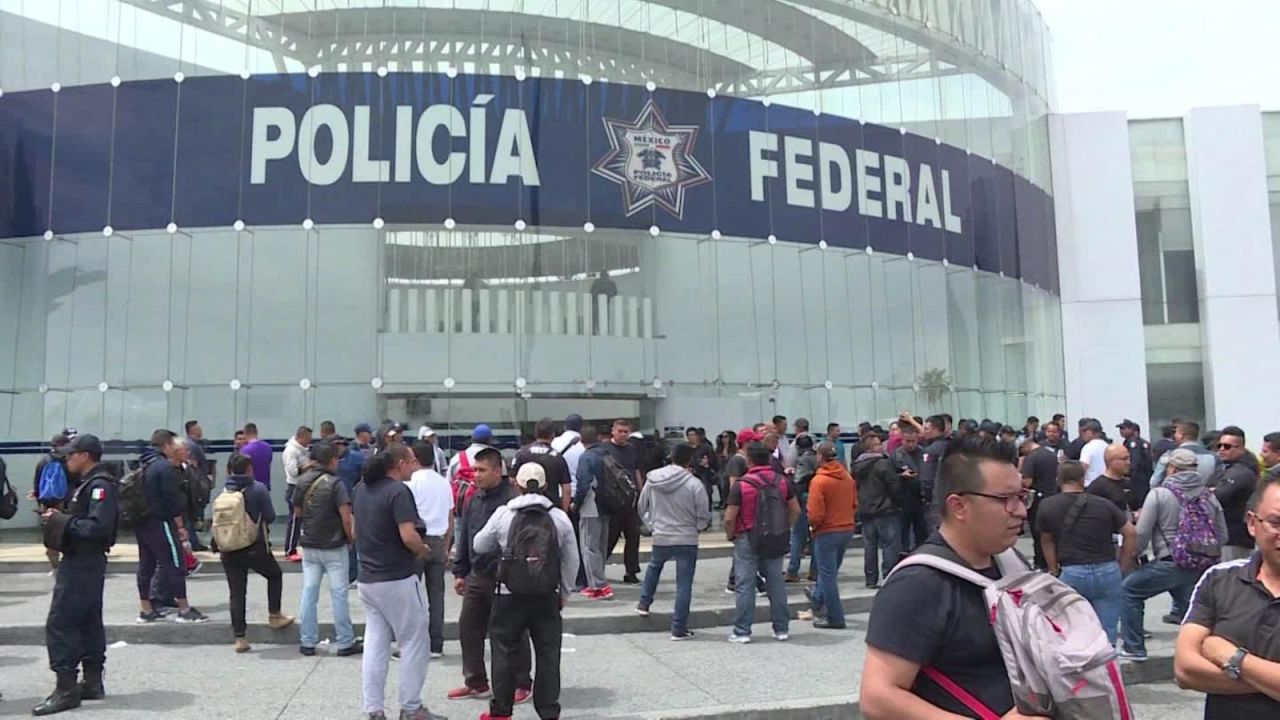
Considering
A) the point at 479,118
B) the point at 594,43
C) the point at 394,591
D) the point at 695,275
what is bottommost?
the point at 394,591

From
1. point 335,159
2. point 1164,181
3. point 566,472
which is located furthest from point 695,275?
point 1164,181

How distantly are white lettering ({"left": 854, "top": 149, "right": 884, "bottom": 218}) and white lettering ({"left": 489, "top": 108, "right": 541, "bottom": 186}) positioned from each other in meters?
6.33

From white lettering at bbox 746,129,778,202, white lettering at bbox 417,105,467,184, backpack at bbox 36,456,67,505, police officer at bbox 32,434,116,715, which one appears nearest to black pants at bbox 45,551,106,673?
police officer at bbox 32,434,116,715

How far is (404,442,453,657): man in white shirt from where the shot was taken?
8195 mm

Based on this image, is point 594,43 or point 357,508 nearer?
point 357,508

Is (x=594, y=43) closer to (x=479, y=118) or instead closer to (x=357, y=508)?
Answer: (x=479, y=118)

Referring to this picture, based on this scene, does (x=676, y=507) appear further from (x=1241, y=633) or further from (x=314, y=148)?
(x=314, y=148)

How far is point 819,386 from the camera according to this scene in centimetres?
1797

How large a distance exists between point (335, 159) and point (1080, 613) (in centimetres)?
1493

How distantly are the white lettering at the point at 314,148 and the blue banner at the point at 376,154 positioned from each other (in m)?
0.02

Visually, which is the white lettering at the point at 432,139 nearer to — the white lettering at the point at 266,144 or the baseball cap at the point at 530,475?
the white lettering at the point at 266,144

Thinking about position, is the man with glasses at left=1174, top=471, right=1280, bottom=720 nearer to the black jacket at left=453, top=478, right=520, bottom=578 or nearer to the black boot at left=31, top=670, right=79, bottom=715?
the black jacket at left=453, top=478, right=520, bottom=578

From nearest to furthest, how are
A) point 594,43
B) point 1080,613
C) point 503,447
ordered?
point 1080,613, point 503,447, point 594,43

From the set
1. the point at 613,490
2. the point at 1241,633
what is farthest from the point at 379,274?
the point at 1241,633
